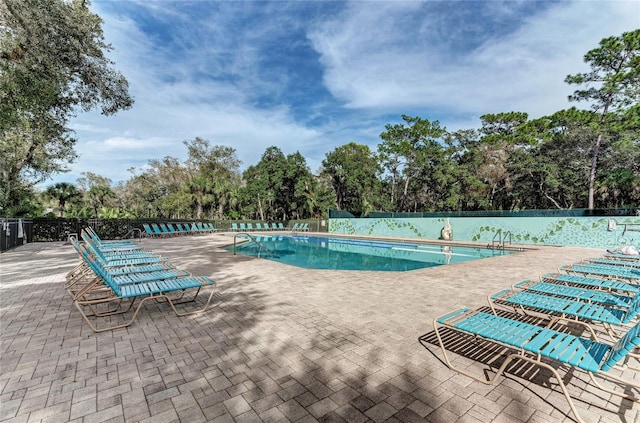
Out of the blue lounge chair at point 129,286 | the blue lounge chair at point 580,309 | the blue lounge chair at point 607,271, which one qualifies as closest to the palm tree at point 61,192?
the blue lounge chair at point 129,286

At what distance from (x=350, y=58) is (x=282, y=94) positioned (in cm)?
1417

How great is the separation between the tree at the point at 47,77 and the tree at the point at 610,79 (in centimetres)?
2775

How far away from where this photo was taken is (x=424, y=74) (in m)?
18.7

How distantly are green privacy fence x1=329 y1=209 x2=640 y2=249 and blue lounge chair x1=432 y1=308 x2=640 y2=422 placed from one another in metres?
12.1

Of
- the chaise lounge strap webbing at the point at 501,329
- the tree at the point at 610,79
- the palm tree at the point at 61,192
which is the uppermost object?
the tree at the point at 610,79

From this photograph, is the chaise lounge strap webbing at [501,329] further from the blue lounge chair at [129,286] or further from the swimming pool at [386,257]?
the swimming pool at [386,257]

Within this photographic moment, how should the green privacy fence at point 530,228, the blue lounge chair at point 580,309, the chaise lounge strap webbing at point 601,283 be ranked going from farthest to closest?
1. the green privacy fence at point 530,228
2. the chaise lounge strap webbing at point 601,283
3. the blue lounge chair at point 580,309

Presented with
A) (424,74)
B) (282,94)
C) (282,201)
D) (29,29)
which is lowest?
(282,201)

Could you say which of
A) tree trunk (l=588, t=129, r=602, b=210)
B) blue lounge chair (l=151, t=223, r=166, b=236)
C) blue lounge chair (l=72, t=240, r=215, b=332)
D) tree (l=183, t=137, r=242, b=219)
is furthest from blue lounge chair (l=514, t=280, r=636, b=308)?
tree (l=183, t=137, r=242, b=219)

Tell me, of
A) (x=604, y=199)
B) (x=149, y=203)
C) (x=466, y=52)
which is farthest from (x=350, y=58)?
(x=149, y=203)

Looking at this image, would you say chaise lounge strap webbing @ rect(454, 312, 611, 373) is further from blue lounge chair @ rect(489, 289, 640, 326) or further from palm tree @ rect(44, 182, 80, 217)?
palm tree @ rect(44, 182, 80, 217)

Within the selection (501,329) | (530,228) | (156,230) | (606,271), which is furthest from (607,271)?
(156,230)

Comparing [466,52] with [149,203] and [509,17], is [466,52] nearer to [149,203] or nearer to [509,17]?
[509,17]

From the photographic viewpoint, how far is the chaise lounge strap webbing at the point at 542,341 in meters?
2.00
